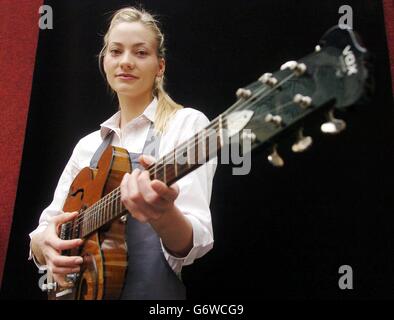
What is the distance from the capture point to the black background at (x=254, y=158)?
1252 millimetres

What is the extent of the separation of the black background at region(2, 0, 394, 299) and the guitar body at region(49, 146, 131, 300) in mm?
243

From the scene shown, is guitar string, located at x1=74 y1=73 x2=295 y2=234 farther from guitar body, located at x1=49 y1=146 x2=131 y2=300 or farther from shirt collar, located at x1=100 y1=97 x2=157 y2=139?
shirt collar, located at x1=100 y1=97 x2=157 y2=139

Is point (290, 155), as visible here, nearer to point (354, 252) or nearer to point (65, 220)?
point (354, 252)

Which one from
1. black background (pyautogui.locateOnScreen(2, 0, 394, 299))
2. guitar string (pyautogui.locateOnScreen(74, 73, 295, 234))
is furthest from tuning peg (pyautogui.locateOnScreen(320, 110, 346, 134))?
black background (pyautogui.locateOnScreen(2, 0, 394, 299))

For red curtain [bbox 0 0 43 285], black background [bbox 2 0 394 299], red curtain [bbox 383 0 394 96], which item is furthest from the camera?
red curtain [bbox 0 0 43 285]

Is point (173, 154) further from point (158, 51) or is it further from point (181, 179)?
point (158, 51)

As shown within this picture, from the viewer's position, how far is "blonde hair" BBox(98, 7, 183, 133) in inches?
51.0

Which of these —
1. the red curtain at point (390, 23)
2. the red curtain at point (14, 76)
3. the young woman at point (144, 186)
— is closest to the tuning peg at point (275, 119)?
the young woman at point (144, 186)

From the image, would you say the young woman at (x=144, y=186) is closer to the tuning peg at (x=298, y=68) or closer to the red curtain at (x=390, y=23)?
the tuning peg at (x=298, y=68)

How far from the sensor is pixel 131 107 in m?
1.37

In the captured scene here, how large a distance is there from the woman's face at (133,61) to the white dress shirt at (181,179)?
0.06 meters

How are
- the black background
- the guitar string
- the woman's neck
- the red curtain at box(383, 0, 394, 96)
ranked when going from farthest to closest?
the red curtain at box(383, 0, 394, 96) → the woman's neck → the black background → the guitar string

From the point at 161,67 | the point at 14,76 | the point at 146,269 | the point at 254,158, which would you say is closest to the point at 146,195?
the point at 146,269

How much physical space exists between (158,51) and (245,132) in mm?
709
